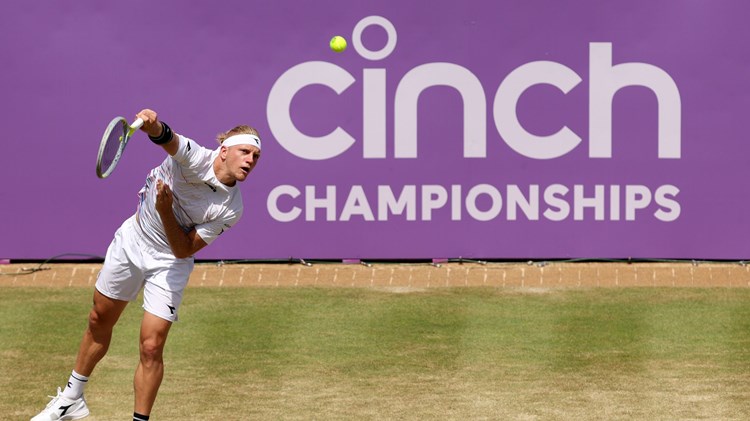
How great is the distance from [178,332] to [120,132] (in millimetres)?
3599

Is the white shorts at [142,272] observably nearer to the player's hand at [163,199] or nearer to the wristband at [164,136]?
the player's hand at [163,199]

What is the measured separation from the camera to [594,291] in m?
12.8

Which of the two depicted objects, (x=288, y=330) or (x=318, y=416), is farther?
(x=288, y=330)

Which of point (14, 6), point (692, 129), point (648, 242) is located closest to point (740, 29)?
point (692, 129)

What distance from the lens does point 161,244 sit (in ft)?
25.8

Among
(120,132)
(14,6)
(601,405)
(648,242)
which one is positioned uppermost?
(120,132)

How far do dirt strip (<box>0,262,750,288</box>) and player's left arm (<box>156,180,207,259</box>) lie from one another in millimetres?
5359

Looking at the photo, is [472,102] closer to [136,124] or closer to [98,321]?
[98,321]

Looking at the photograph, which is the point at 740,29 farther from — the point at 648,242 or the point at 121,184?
the point at 121,184

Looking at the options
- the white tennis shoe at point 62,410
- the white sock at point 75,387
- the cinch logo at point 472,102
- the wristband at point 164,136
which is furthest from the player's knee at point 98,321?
the cinch logo at point 472,102

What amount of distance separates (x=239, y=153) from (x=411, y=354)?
9.39ft

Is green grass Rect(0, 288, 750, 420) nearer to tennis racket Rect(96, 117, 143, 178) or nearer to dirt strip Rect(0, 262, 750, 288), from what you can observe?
dirt strip Rect(0, 262, 750, 288)

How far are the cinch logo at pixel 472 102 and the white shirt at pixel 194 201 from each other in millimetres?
5586

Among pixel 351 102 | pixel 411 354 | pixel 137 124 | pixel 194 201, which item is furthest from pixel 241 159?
pixel 351 102
